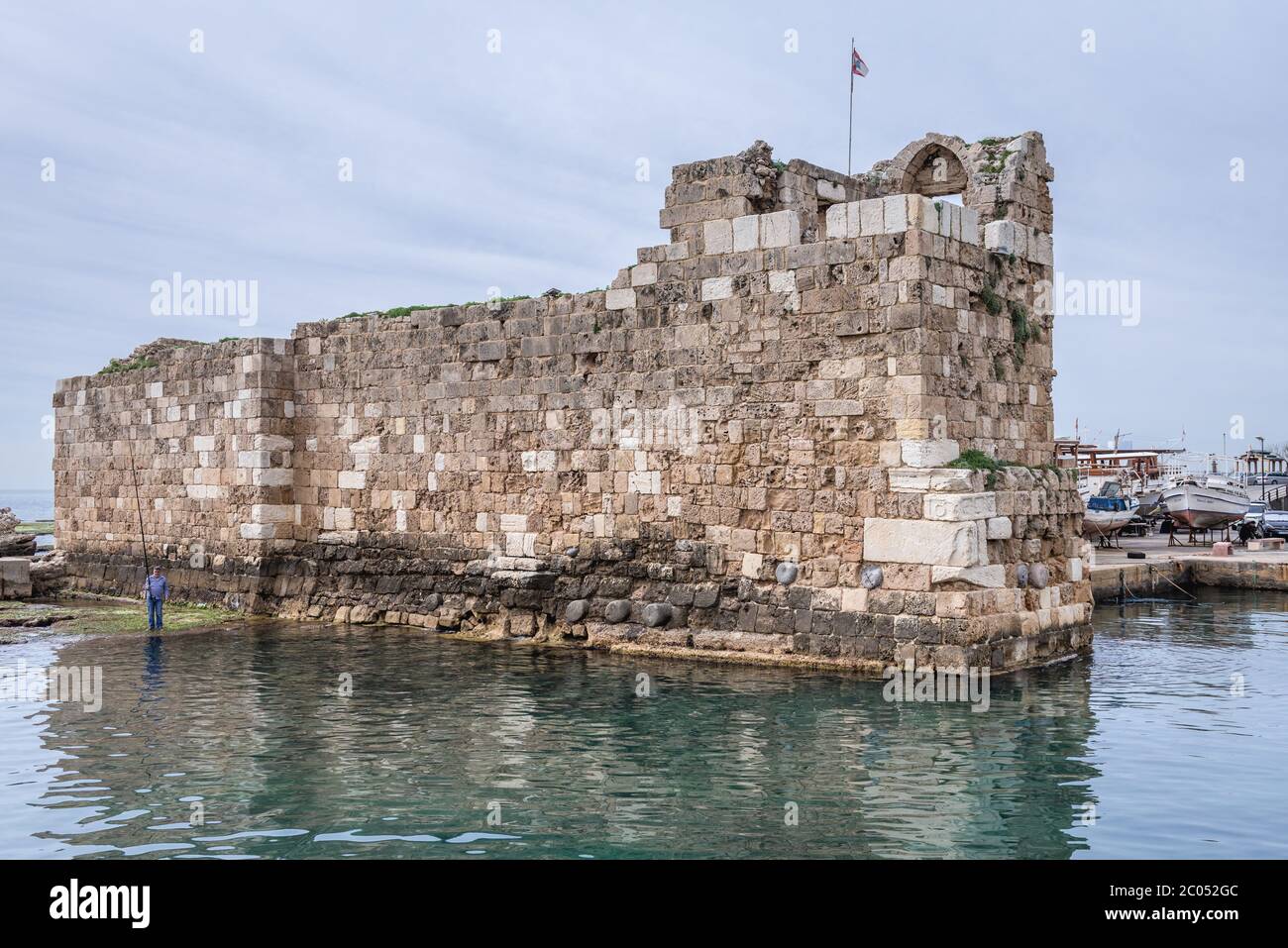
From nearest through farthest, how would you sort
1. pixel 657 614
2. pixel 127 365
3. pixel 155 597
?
pixel 657 614 < pixel 155 597 < pixel 127 365

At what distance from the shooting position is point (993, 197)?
1238 centimetres

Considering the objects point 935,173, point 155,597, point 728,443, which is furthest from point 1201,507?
point 155,597

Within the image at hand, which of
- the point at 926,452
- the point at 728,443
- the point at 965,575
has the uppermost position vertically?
the point at 728,443

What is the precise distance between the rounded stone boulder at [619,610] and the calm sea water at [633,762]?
479mm

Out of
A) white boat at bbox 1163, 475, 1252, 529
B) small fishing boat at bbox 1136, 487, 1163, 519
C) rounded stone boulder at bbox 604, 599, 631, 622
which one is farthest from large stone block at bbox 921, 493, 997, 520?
small fishing boat at bbox 1136, 487, 1163, 519

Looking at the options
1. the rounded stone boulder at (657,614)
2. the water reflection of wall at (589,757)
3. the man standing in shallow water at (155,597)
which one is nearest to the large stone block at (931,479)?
the water reflection of wall at (589,757)

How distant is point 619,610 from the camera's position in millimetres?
12984

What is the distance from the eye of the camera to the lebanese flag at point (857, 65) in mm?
13710

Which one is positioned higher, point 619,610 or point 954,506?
point 954,506

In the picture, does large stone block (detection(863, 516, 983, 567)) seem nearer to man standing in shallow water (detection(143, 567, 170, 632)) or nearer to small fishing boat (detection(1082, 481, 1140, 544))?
man standing in shallow water (detection(143, 567, 170, 632))

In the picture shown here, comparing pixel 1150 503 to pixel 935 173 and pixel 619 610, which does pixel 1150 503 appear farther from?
pixel 619 610

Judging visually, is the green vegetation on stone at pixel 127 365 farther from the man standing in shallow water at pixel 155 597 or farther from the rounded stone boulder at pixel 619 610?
the rounded stone boulder at pixel 619 610

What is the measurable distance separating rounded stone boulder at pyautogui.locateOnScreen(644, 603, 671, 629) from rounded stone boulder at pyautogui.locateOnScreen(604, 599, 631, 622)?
28cm

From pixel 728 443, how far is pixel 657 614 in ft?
6.27
